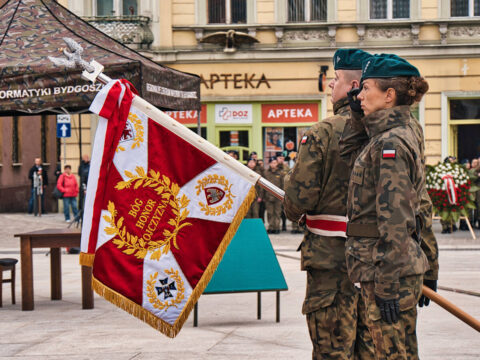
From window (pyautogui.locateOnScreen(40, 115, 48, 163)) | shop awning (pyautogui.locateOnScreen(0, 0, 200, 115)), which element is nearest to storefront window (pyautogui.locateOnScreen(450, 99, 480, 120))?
window (pyautogui.locateOnScreen(40, 115, 48, 163))

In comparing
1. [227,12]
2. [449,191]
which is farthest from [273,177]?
[227,12]

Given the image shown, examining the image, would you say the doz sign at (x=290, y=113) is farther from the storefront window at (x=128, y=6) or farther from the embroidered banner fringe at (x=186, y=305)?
the embroidered banner fringe at (x=186, y=305)

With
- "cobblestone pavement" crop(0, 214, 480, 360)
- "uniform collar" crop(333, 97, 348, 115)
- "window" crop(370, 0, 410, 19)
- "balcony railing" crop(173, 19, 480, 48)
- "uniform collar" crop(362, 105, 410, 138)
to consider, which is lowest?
"cobblestone pavement" crop(0, 214, 480, 360)

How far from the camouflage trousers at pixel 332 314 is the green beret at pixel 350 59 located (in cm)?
117

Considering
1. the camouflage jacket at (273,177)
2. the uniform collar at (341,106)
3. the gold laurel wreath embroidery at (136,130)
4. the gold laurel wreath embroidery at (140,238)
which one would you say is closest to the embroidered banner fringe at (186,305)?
the gold laurel wreath embroidery at (140,238)

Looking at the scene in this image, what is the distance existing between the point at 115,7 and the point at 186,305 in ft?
72.0

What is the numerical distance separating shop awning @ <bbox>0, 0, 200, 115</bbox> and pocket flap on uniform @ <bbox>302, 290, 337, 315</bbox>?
5.21 metres

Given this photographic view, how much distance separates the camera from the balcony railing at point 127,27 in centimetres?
2636

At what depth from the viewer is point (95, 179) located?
6.09 metres

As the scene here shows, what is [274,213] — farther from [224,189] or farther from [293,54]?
[224,189]

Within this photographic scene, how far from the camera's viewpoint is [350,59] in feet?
16.6

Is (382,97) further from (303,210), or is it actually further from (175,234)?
(175,234)

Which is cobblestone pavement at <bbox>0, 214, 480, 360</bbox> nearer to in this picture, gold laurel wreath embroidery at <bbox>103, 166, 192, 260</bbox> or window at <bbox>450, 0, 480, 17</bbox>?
gold laurel wreath embroidery at <bbox>103, 166, 192, 260</bbox>

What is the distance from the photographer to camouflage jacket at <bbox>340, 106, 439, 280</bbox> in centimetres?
467
